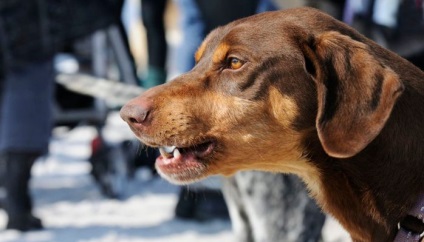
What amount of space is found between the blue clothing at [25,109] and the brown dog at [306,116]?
2476mm

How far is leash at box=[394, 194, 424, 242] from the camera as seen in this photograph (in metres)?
2.52

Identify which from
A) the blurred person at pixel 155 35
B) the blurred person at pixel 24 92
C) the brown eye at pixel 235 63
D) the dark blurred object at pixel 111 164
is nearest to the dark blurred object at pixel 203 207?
the dark blurred object at pixel 111 164

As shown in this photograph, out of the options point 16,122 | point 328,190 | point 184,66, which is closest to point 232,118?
point 328,190

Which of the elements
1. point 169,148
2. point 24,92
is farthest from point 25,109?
point 169,148

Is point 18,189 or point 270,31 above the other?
point 270,31

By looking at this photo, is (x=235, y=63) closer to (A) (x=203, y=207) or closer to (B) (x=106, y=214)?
(A) (x=203, y=207)

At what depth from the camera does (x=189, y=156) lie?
2.90 meters

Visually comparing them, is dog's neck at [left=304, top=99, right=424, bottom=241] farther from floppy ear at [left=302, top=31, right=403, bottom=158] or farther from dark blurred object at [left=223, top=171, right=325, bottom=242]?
dark blurred object at [left=223, top=171, right=325, bottom=242]

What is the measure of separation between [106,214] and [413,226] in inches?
146

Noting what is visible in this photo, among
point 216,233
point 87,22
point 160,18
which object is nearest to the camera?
point 216,233

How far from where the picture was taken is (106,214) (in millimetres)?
5992

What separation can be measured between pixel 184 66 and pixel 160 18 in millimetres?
2731

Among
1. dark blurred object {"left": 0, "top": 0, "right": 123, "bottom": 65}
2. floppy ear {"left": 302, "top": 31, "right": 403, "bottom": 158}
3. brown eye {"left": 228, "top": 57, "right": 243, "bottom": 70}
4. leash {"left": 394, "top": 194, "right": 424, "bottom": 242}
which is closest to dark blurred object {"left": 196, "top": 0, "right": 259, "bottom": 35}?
dark blurred object {"left": 0, "top": 0, "right": 123, "bottom": 65}

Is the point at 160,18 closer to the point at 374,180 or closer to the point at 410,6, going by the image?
the point at 410,6
